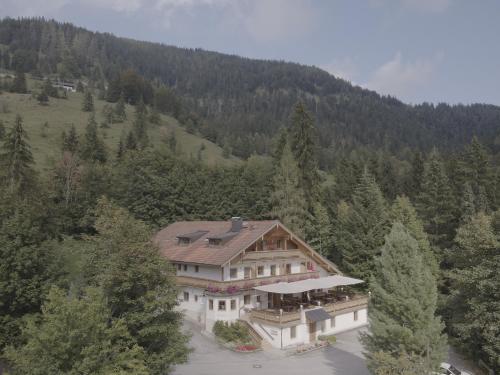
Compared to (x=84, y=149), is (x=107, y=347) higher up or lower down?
lower down

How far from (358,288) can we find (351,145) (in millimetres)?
138109

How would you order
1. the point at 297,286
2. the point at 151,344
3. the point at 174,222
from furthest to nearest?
the point at 174,222 → the point at 297,286 → the point at 151,344

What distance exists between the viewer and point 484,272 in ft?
84.3

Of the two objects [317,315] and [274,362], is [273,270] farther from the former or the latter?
[274,362]

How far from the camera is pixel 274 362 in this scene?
30.2 metres

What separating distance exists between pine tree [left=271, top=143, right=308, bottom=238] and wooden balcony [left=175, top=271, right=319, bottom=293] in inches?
422

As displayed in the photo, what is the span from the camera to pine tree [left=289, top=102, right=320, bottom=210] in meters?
56.1

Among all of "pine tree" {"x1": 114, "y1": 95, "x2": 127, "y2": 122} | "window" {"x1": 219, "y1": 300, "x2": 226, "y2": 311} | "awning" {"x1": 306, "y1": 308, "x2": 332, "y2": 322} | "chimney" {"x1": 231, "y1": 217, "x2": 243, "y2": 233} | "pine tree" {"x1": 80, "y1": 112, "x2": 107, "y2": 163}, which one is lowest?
"awning" {"x1": 306, "y1": 308, "x2": 332, "y2": 322}

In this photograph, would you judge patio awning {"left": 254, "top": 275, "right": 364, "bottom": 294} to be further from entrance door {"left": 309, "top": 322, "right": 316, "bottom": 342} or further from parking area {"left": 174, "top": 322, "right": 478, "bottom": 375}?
parking area {"left": 174, "top": 322, "right": 478, "bottom": 375}

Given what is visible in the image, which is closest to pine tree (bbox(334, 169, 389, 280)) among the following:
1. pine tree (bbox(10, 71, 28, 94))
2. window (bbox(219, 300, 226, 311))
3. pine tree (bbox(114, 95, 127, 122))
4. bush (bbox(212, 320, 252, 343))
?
window (bbox(219, 300, 226, 311))

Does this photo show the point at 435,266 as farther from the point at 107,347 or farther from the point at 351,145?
the point at 351,145

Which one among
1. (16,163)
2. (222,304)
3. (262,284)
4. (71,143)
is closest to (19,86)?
(71,143)

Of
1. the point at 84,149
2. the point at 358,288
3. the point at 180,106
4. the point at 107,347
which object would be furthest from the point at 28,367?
the point at 180,106

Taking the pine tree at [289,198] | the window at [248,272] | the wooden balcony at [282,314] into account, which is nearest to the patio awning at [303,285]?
the wooden balcony at [282,314]
